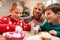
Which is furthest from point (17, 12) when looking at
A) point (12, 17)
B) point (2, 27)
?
point (2, 27)

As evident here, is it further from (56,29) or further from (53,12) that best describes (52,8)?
(56,29)

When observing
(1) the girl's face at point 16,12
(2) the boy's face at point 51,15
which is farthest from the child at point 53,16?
(1) the girl's face at point 16,12

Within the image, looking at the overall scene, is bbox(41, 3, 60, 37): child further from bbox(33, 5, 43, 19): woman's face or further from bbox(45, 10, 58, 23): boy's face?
bbox(33, 5, 43, 19): woman's face

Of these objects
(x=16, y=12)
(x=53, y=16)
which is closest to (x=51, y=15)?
(x=53, y=16)

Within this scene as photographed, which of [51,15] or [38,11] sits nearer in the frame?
[51,15]

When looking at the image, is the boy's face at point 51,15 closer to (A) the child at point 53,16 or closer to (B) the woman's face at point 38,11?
(A) the child at point 53,16

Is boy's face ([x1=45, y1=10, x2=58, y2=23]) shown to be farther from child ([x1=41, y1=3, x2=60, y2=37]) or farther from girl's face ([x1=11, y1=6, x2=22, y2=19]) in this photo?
girl's face ([x1=11, y1=6, x2=22, y2=19])

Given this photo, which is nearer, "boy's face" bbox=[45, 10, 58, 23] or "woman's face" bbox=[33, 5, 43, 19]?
"boy's face" bbox=[45, 10, 58, 23]

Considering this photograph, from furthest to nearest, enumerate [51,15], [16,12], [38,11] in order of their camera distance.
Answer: [38,11] → [16,12] → [51,15]

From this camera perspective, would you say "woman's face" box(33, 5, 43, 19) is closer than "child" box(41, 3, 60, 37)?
No

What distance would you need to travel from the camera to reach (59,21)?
1.14 metres

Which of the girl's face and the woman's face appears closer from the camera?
the girl's face

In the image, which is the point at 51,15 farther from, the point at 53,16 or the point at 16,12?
the point at 16,12

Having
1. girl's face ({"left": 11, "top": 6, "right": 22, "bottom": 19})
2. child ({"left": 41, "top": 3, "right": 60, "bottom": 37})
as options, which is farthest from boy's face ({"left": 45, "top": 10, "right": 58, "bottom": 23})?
girl's face ({"left": 11, "top": 6, "right": 22, "bottom": 19})
